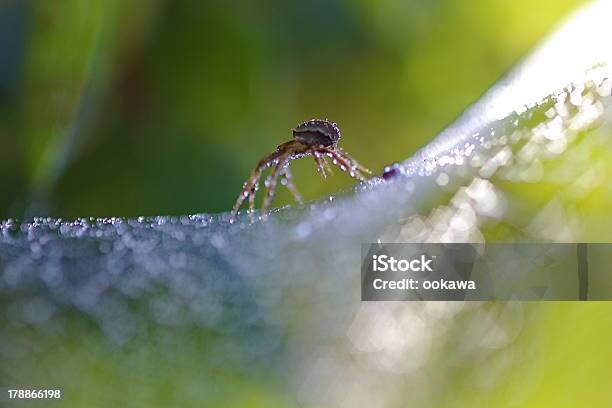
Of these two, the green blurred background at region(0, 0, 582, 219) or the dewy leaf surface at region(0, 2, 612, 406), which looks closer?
the dewy leaf surface at region(0, 2, 612, 406)

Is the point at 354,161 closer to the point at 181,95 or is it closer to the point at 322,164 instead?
the point at 322,164

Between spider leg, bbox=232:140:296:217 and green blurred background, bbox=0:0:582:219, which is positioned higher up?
green blurred background, bbox=0:0:582:219

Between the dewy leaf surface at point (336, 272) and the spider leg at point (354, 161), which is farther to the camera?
the spider leg at point (354, 161)

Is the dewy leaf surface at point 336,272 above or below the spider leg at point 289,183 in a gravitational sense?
below

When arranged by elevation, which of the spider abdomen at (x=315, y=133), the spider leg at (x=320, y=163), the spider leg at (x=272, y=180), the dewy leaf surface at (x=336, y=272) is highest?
the spider abdomen at (x=315, y=133)

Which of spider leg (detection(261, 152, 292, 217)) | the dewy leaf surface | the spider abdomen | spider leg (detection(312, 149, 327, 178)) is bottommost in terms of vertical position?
the dewy leaf surface

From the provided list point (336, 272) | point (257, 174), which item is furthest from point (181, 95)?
point (336, 272)
